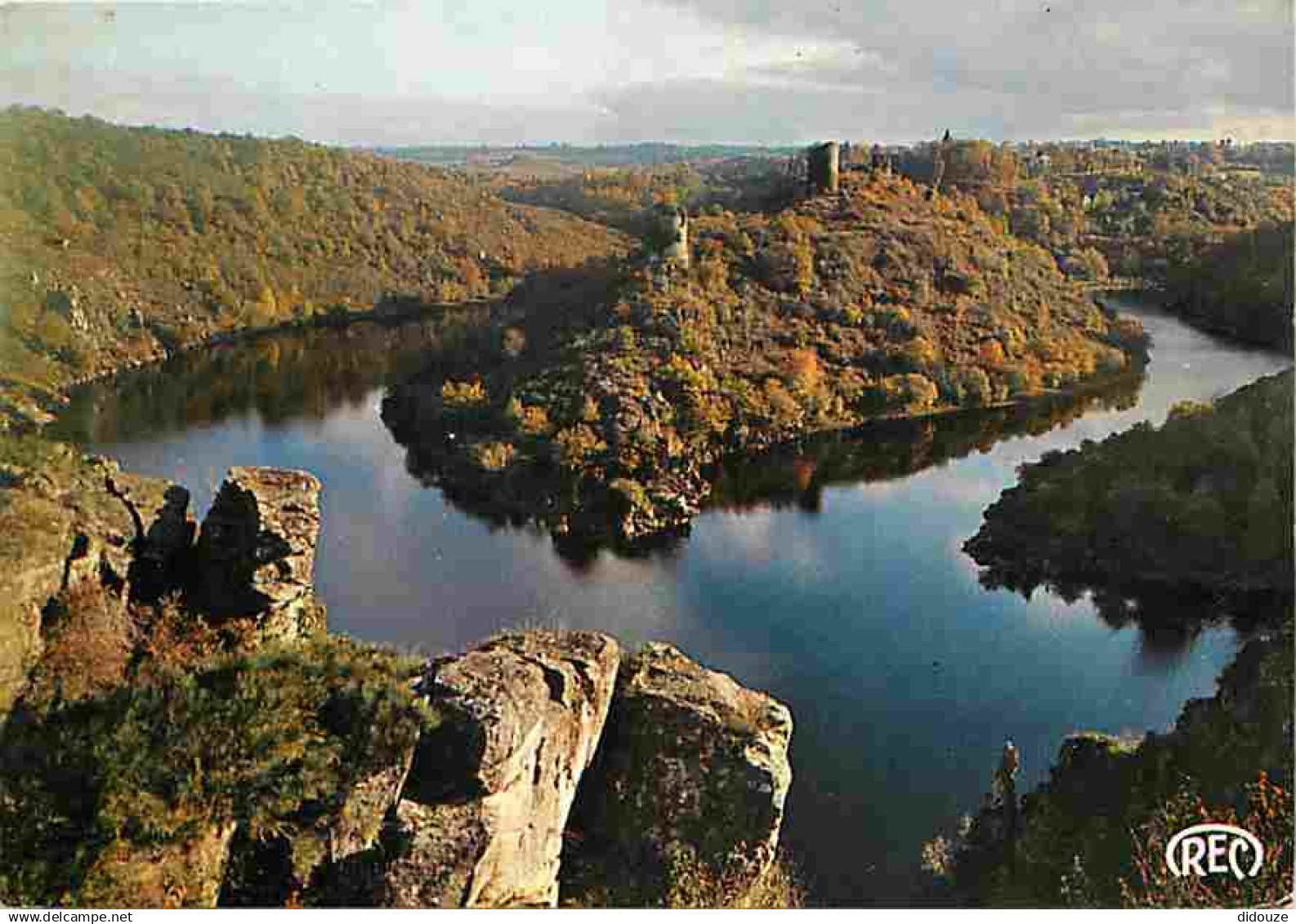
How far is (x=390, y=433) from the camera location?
838 inches

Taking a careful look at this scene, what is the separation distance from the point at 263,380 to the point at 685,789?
19352mm

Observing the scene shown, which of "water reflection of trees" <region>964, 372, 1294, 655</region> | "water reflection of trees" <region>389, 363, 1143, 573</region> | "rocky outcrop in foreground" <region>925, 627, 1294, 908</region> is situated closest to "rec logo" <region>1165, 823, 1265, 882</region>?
"rocky outcrop in foreground" <region>925, 627, 1294, 908</region>

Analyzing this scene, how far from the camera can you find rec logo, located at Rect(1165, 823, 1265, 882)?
4688mm

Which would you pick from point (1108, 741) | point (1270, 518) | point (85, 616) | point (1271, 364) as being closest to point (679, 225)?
point (1271, 364)

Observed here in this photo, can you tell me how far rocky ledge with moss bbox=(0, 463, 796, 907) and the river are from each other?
3209 millimetres

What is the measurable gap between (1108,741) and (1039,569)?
739cm

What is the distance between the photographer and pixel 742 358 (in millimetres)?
23969

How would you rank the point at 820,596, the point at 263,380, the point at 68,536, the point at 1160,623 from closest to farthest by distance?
1. the point at 68,536
2. the point at 1160,623
3. the point at 820,596
4. the point at 263,380

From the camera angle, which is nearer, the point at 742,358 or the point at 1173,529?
the point at 1173,529

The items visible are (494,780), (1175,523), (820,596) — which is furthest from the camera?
(1175,523)

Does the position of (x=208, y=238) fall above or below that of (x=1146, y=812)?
above

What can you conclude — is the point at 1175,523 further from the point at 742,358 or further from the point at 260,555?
the point at 260,555

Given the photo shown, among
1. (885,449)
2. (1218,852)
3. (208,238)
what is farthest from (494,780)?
(208,238)

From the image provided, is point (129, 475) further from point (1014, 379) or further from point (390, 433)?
point (1014, 379)
